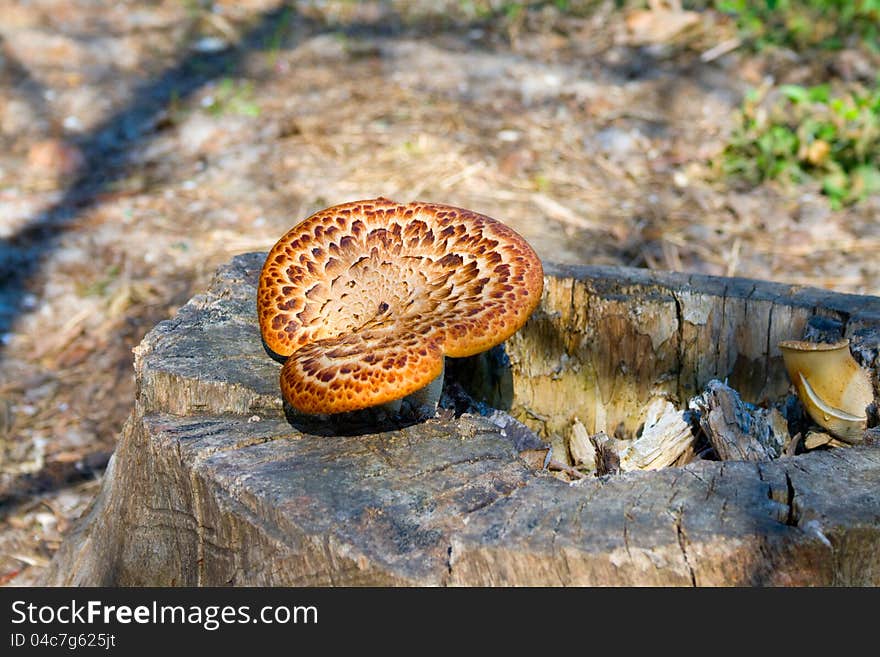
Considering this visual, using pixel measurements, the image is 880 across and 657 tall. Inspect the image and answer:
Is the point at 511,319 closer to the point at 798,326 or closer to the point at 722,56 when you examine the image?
the point at 798,326

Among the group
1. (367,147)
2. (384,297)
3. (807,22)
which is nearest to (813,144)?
(807,22)

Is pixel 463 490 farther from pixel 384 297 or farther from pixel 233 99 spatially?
pixel 233 99

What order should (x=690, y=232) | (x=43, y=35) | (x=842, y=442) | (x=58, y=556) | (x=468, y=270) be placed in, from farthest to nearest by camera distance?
(x=43, y=35)
(x=690, y=232)
(x=58, y=556)
(x=842, y=442)
(x=468, y=270)

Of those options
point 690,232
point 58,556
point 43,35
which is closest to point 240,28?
point 43,35

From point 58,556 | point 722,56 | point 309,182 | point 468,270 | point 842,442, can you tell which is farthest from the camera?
point 722,56

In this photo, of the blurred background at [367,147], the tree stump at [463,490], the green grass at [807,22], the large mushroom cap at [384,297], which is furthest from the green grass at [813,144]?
the large mushroom cap at [384,297]

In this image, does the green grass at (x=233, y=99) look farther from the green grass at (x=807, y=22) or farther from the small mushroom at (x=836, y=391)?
the small mushroom at (x=836, y=391)

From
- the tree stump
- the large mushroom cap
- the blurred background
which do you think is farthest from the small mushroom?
the blurred background
